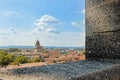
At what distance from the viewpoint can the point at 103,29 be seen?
3.69 meters

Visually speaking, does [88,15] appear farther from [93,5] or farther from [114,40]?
[114,40]

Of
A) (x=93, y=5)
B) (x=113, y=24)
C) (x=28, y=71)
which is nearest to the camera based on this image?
(x=28, y=71)

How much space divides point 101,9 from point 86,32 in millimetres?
505

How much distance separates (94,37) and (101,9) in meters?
0.48

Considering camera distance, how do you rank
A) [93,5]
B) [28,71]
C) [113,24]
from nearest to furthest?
1. [28,71]
2. [113,24]
3. [93,5]

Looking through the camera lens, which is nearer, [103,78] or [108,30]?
[103,78]

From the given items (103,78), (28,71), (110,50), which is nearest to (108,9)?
(110,50)

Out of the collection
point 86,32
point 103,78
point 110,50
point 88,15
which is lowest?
point 103,78

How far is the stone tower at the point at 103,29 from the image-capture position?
11.7 ft

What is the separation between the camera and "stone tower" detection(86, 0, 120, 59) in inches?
140

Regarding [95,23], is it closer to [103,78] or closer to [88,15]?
[88,15]

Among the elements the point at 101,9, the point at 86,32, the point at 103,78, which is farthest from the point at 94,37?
the point at 103,78

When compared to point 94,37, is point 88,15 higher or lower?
higher

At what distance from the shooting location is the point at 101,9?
369 cm
